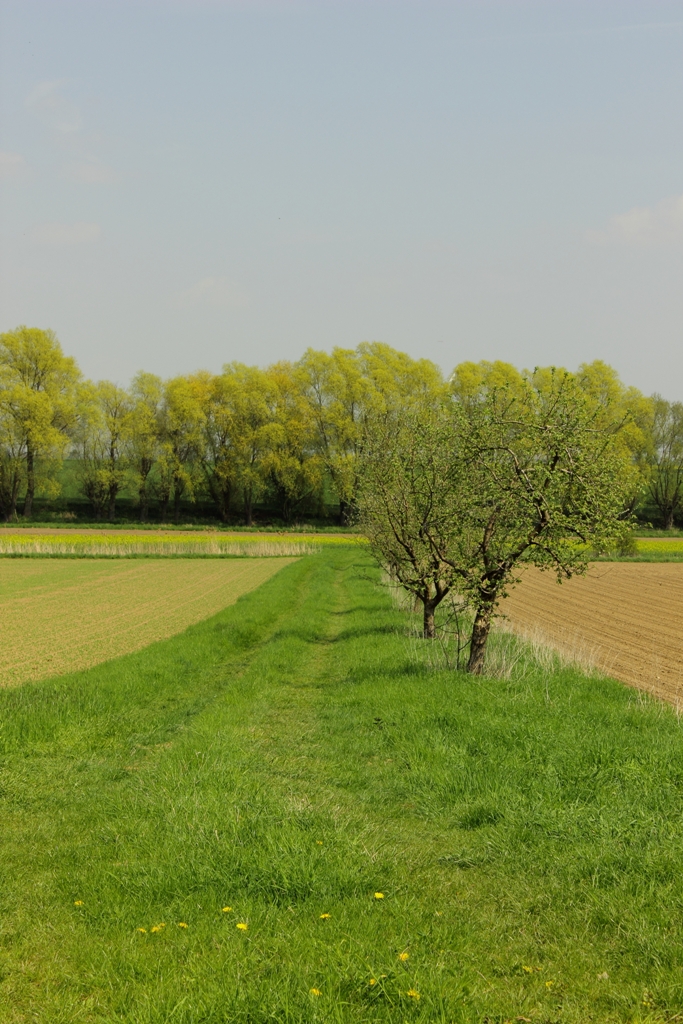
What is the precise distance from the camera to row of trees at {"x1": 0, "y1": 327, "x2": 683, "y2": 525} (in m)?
86.8

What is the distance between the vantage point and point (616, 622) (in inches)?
1069

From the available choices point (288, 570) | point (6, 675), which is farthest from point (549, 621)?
point (288, 570)

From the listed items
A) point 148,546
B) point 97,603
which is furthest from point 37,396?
point 97,603

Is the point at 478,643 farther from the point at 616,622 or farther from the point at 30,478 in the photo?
the point at 30,478

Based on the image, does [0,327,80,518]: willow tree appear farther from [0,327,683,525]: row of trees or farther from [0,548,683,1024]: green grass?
[0,548,683,1024]: green grass

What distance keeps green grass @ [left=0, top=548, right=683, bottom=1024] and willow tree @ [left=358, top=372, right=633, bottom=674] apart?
2330mm

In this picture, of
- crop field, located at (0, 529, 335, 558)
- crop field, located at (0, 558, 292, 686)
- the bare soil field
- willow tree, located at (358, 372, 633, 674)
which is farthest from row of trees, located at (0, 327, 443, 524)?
willow tree, located at (358, 372, 633, 674)

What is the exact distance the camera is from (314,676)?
650 inches

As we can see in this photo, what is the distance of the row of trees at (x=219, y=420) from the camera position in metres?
86.8

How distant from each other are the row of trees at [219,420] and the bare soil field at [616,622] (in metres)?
43.9

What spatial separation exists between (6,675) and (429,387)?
78385mm

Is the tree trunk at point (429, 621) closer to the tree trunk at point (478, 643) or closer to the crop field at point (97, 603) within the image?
the tree trunk at point (478, 643)

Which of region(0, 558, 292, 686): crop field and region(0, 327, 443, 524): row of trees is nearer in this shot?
region(0, 558, 292, 686): crop field

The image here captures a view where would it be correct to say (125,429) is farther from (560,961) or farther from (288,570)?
(560,961)
